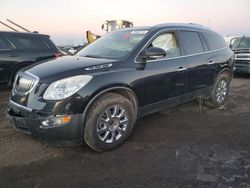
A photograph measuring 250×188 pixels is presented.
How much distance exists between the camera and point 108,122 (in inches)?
143

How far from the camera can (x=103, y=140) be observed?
3.58 metres

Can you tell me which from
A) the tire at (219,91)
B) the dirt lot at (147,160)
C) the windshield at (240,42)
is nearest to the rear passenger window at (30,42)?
the dirt lot at (147,160)

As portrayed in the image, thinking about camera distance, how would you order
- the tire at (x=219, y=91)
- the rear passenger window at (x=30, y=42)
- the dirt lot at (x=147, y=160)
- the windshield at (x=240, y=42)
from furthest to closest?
the windshield at (x=240, y=42) < the rear passenger window at (x=30, y=42) < the tire at (x=219, y=91) < the dirt lot at (x=147, y=160)

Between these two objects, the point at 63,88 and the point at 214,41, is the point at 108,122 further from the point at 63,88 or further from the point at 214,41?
the point at 214,41

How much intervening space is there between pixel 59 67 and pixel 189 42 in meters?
2.67

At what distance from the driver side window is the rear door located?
0.67 ft

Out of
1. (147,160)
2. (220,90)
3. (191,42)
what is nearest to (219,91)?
(220,90)

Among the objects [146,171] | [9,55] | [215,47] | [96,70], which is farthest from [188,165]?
[9,55]

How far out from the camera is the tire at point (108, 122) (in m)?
3.41

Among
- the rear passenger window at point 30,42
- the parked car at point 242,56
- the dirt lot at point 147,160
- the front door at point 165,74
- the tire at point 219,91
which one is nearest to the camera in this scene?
the dirt lot at point 147,160

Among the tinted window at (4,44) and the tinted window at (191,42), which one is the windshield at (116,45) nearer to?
the tinted window at (191,42)

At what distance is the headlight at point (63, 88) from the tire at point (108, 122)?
0.34 meters

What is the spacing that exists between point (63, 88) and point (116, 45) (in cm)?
160

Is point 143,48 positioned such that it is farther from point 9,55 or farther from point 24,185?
point 9,55
